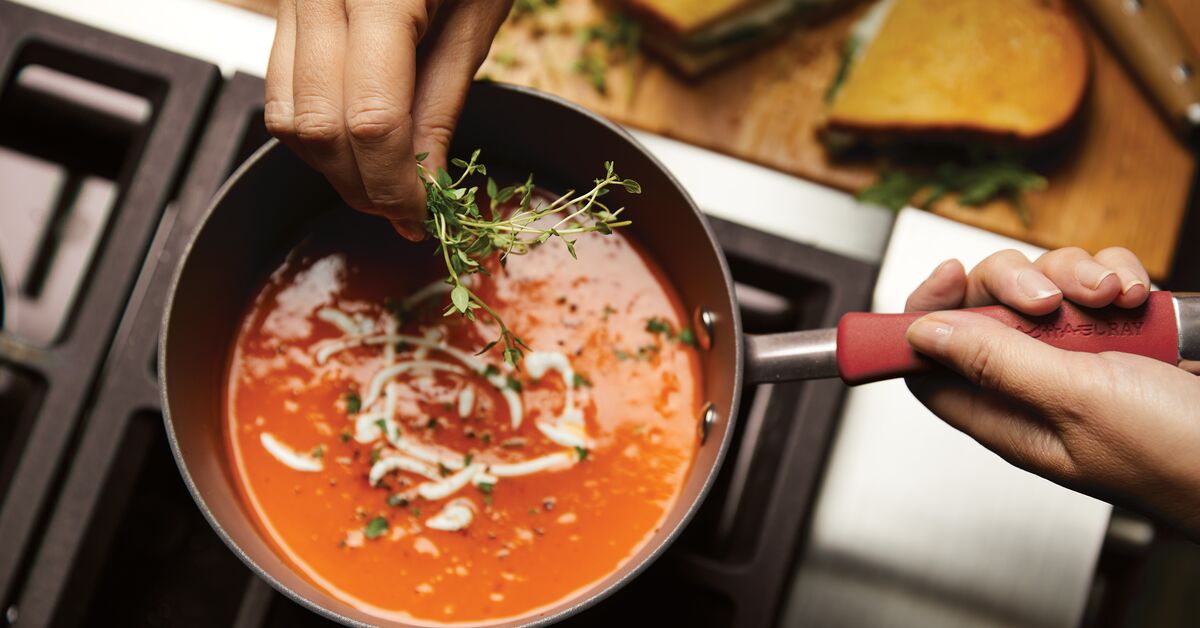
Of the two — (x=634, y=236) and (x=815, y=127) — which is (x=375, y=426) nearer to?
(x=634, y=236)

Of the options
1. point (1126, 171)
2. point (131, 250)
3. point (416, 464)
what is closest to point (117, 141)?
point (131, 250)

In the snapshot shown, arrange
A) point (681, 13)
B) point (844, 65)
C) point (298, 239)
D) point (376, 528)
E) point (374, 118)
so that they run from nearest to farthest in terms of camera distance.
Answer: point (374, 118) < point (376, 528) < point (298, 239) < point (681, 13) < point (844, 65)

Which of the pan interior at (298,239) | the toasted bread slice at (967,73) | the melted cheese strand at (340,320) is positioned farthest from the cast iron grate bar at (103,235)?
the toasted bread slice at (967,73)

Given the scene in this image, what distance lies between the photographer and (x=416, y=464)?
1.19 meters

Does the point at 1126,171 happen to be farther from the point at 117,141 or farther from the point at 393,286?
the point at 117,141

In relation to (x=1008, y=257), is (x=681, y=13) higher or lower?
higher

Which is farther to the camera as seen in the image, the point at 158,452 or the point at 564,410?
the point at 158,452

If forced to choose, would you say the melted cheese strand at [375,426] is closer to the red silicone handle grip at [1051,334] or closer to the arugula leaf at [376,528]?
the arugula leaf at [376,528]

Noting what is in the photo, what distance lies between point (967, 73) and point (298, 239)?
1.19 meters

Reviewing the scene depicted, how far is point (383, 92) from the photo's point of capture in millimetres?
913

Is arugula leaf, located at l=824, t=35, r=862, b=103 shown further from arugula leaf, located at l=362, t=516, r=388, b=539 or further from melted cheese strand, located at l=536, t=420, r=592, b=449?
arugula leaf, located at l=362, t=516, r=388, b=539

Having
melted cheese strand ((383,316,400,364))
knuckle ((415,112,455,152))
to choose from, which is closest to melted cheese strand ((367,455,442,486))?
melted cheese strand ((383,316,400,364))

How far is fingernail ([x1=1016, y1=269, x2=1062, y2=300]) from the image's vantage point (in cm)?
101

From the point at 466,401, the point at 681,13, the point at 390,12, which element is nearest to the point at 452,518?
the point at 466,401
